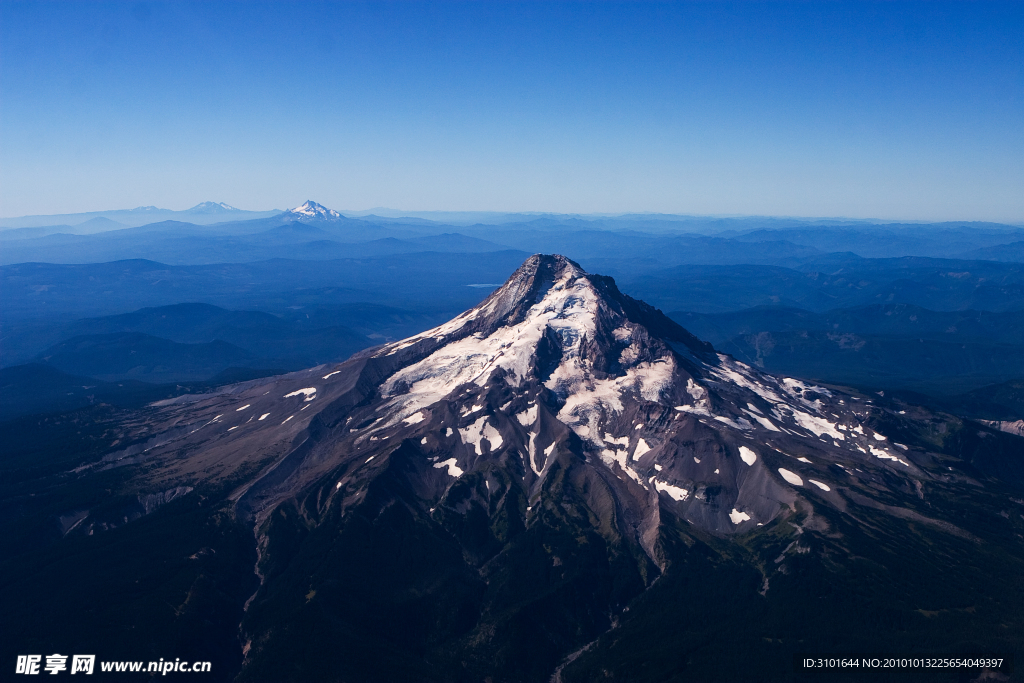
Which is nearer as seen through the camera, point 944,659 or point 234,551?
point 944,659

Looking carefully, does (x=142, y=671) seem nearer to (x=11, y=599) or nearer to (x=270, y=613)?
(x=270, y=613)

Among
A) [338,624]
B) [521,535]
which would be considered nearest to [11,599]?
[338,624]

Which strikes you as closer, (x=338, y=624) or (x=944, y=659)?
(x=944, y=659)

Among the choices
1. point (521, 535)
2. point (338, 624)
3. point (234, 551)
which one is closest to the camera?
point (338, 624)

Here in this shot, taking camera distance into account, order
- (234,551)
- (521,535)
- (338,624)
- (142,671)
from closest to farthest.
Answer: (142,671) → (338,624) → (234,551) → (521,535)

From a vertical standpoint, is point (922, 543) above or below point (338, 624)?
above

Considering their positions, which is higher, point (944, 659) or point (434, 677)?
point (944, 659)

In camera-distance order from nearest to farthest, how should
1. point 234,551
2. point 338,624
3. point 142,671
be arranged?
point 142,671 → point 338,624 → point 234,551

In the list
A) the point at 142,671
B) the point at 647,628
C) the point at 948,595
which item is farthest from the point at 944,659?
the point at 142,671

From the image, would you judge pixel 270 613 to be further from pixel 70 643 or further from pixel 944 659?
pixel 944 659
